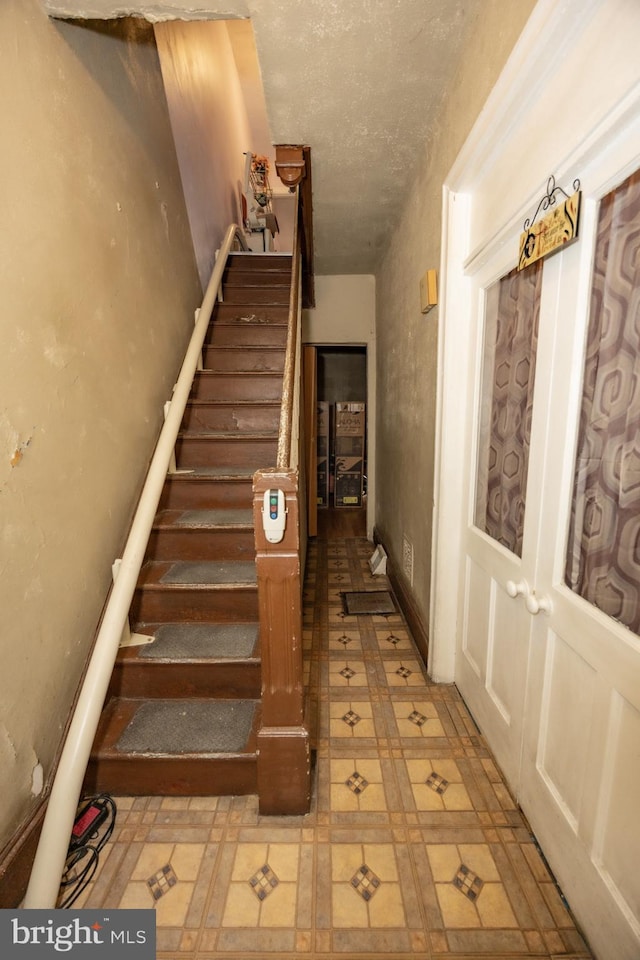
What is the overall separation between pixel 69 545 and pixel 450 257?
1854 mm

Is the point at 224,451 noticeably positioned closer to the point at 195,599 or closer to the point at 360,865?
the point at 195,599

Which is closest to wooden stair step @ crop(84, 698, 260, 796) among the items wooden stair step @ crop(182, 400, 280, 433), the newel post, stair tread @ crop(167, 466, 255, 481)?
the newel post

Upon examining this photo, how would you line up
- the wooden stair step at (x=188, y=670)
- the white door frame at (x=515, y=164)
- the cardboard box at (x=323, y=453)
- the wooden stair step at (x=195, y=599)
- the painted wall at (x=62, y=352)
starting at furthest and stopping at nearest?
the cardboard box at (x=323, y=453) → the wooden stair step at (x=195, y=599) → the wooden stair step at (x=188, y=670) → the painted wall at (x=62, y=352) → the white door frame at (x=515, y=164)

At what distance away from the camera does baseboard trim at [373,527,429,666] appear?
6.90 feet

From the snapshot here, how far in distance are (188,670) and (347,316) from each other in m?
3.45

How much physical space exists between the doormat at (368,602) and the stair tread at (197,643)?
1.09 meters

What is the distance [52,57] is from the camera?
132 cm

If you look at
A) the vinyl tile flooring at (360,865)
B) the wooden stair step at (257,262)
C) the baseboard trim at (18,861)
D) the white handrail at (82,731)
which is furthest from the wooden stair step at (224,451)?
the wooden stair step at (257,262)

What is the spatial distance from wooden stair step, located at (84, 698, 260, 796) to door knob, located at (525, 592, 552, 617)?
1.04m

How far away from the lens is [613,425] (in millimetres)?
925

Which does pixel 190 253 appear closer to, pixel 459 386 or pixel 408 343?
pixel 408 343

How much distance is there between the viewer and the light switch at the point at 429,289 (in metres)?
1.85

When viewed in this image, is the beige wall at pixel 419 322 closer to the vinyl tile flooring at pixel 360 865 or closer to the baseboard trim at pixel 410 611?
the baseboard trim at pixel 410 611

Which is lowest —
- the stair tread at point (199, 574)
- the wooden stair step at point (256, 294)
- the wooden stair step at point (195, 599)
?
the wooden stair step at point (195, 599)
